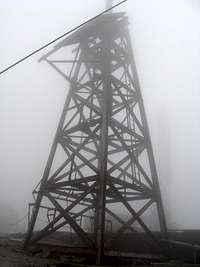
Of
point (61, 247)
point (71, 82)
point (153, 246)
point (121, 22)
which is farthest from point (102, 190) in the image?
point (121, 22)

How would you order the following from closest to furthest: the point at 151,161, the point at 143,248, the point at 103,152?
the point at 103,152, the point at 143,248, the point at 151,161

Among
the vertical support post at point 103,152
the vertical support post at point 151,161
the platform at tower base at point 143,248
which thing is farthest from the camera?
the vertical support post at point 151,161

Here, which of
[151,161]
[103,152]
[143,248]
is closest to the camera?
[103,152]

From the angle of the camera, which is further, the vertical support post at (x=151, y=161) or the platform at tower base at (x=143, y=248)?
the vertical support post at (x=151, y=161)

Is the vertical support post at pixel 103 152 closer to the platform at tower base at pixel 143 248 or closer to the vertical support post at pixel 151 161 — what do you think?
the platform at tower base at pixel 143 248

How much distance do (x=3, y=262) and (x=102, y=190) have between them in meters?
2.16

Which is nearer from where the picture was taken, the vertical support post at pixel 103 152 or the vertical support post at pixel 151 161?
the vertical support post at pixel 103 152

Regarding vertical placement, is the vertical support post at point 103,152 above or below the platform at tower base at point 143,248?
above

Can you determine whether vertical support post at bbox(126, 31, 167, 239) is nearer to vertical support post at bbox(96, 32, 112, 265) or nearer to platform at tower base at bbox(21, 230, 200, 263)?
platform at tower base at bbox(21, 230, 200, 263)

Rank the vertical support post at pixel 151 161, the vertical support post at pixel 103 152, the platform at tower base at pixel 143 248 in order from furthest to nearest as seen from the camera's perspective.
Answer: the vertical support post at pixel 151 161, the platform at tower base at pixel 143 248, the vertical support post at pixel 103 152

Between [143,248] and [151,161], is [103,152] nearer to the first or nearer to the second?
[151,161]

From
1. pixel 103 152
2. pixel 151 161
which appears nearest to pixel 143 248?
pixel 151 161

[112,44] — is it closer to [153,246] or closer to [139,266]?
[153,246]

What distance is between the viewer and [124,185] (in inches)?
267
